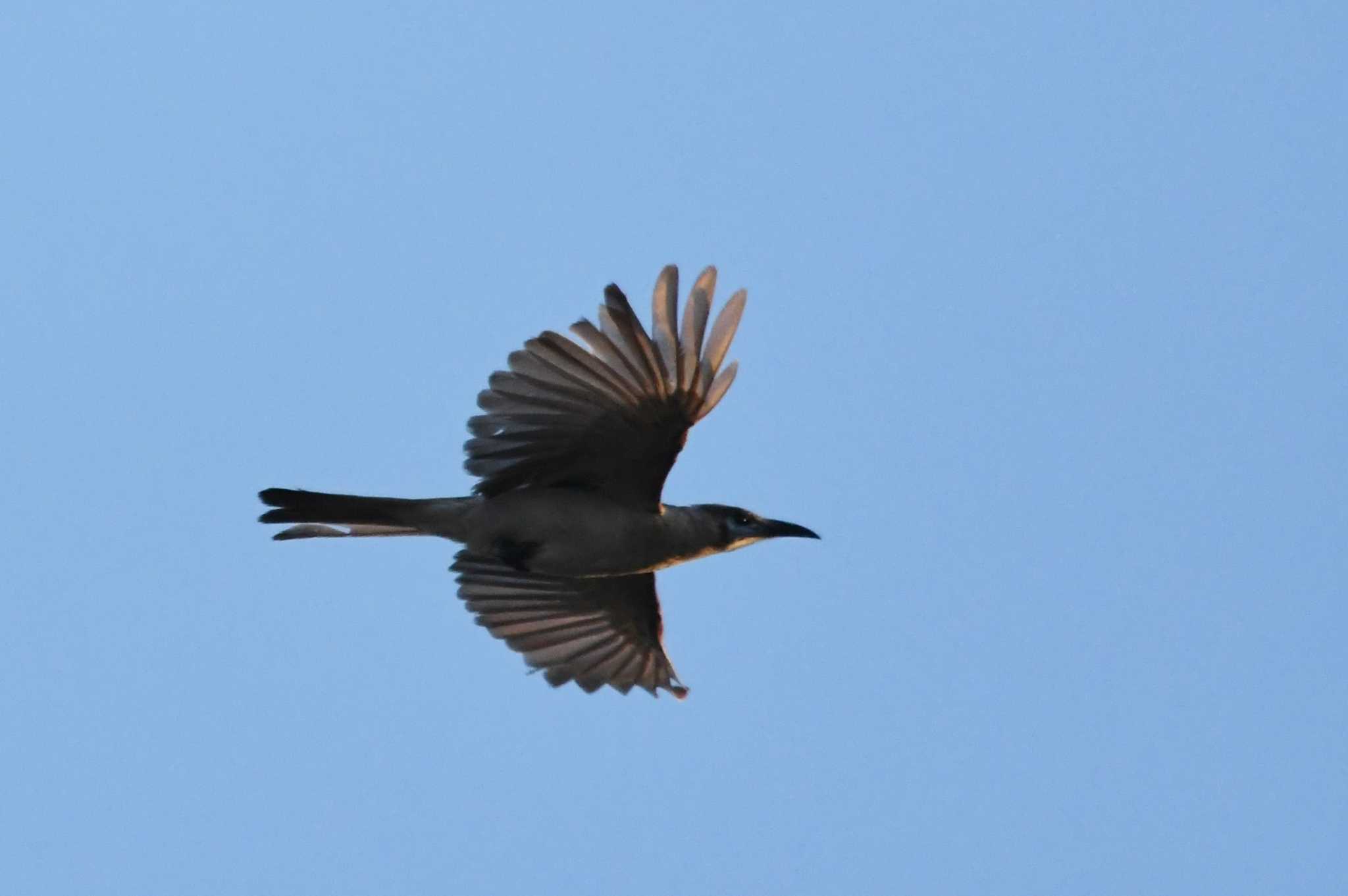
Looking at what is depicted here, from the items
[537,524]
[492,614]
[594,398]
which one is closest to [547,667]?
[492,614]

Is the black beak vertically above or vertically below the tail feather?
below

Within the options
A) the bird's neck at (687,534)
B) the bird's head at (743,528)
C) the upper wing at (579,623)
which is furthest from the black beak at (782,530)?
the upper wing at (579,623)

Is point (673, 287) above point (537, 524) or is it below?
above

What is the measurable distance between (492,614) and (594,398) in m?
2.54

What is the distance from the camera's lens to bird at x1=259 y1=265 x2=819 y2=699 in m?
9.98

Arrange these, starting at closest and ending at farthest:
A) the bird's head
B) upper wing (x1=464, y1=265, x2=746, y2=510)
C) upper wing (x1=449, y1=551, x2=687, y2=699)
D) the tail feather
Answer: upper wing (x1=464, y1=265, x2=746, y2=510) → the tail feather → the bird's head → upper wing (x1=449, y1=551, x2=687, y2=699)

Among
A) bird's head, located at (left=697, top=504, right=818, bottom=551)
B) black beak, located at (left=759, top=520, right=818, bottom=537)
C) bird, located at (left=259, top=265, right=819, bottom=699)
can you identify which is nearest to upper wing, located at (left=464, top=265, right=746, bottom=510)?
bird, located at (left=259, top=265, right=819, bottom=699)

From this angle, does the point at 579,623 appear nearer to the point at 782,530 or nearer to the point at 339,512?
the point at 782,530

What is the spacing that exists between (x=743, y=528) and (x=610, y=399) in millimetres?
1402

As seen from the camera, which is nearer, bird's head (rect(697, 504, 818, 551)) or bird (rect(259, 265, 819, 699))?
bird (rect(259, 265, 819, 699))

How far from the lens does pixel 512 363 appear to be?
1003 centimetres

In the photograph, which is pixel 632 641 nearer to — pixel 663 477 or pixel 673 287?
pixel 663 477

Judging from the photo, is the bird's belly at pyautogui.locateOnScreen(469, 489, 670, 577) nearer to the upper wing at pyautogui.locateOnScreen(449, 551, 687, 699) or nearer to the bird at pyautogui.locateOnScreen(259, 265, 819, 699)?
the bird at pyautogui.locateOnScreen(259, 265, 819, 699)

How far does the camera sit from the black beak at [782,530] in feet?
36.8
